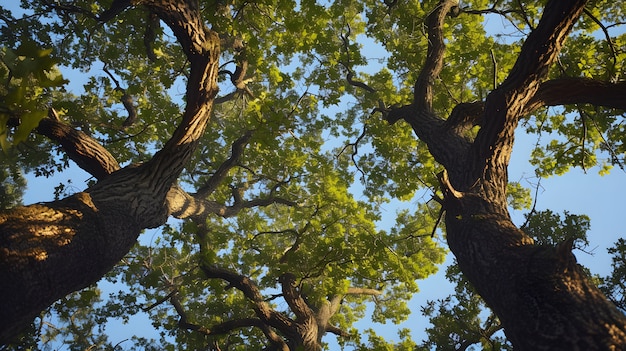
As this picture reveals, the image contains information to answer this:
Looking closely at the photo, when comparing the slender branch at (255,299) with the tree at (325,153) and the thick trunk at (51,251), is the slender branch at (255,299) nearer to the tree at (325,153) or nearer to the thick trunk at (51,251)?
the tree at (325,153)

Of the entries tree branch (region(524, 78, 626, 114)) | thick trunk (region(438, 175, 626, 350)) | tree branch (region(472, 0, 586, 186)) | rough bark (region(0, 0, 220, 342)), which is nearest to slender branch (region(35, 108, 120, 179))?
rough bark (region(0, 0, 220, 342))

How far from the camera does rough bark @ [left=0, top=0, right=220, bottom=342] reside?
247 cm

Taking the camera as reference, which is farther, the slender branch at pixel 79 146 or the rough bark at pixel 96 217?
the slender branch at pixel 79 146

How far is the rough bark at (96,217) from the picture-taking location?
97.2 inches

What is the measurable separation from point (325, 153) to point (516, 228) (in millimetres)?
8037

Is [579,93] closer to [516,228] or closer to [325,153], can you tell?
[516,228]

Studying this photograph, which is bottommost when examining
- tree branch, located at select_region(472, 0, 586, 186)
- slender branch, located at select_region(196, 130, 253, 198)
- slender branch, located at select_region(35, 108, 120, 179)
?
slender branch, located at select_region(35, 108, 120, 179)

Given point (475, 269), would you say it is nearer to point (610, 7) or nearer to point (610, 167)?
point (610, 167)

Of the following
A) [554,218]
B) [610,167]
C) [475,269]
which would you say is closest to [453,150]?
[475,269]

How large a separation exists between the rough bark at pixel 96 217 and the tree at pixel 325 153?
0.6 inches

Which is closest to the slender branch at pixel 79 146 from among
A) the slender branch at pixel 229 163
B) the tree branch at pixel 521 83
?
the slender branch at pixel 229 163

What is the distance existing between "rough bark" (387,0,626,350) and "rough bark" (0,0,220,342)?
3345mm

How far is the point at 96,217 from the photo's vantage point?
339 centimetres

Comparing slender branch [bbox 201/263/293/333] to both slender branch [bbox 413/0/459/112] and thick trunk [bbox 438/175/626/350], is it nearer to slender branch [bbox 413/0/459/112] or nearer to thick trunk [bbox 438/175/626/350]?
thick trunk [bbox 438/175/626/350]
